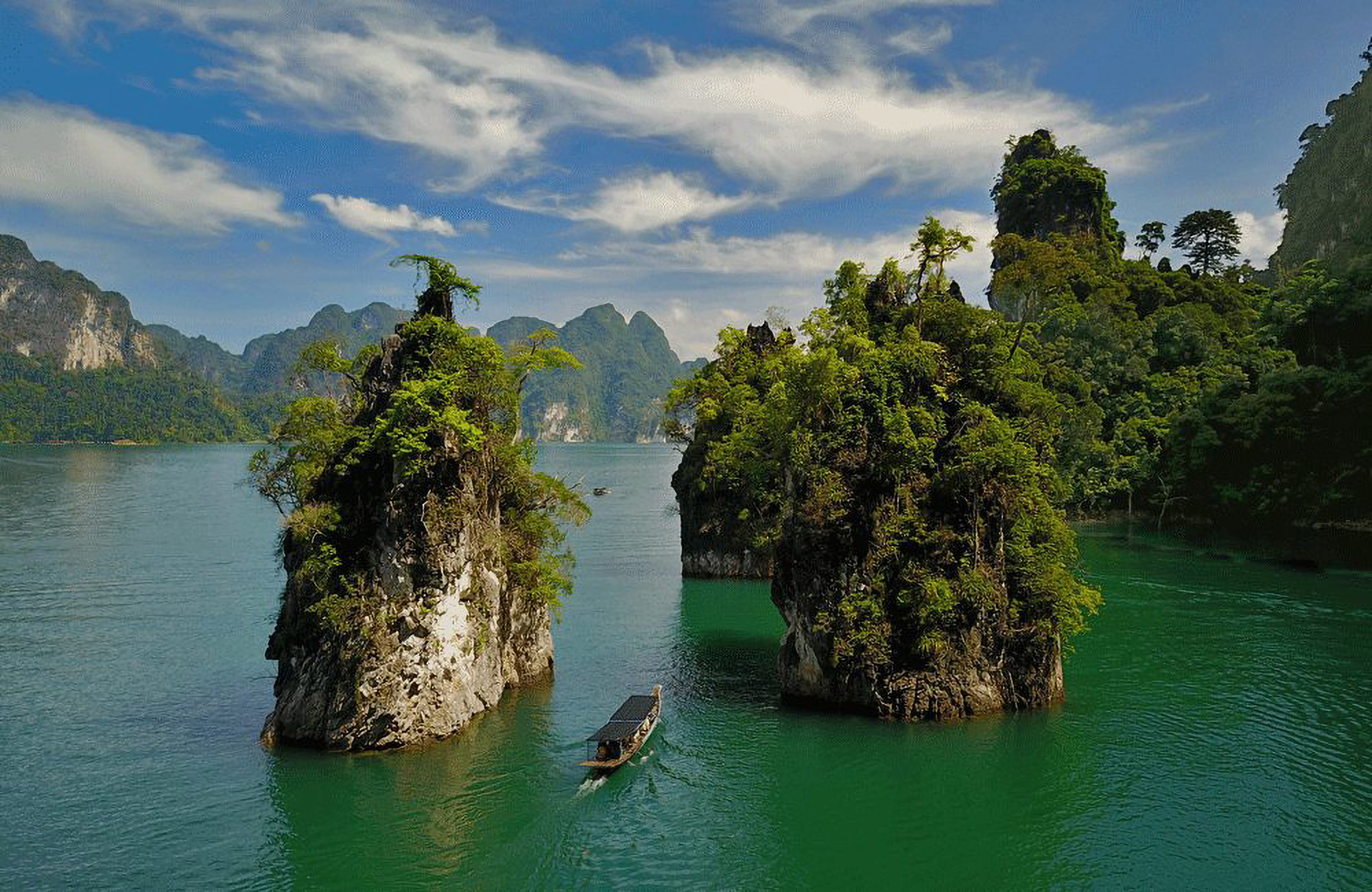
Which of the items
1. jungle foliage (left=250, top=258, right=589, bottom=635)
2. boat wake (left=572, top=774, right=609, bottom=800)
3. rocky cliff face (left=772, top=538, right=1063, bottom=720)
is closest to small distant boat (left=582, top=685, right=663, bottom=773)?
boat wake (left=572, top=774, right=609, bottom=800)

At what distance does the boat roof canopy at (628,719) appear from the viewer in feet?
78.5

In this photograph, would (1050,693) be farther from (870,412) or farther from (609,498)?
(609,498)

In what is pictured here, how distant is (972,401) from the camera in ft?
92.2

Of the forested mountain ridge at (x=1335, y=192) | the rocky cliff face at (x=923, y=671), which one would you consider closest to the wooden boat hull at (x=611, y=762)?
the rocky cliff face at (x=923, y=671)

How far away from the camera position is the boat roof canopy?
23934mm

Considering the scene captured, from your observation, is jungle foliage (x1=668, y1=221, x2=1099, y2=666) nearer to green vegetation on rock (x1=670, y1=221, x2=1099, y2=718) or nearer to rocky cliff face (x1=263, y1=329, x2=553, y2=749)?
green vegetation on rock (x1=670, y1=221, x2=1099, y2=718)

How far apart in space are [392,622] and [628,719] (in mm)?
7713

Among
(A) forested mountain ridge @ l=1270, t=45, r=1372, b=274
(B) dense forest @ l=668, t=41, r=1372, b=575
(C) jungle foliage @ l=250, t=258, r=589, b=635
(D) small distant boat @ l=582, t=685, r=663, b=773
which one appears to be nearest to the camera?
(D) small distant boat @ l=582, t=685, r=663, b=773

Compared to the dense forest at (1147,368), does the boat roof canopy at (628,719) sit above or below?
below

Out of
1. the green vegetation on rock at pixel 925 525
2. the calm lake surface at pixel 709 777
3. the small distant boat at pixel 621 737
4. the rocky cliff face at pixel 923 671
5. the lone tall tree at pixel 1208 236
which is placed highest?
the lone tall tree at pixel 1208 236

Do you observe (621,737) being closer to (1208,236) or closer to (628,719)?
(628,719)

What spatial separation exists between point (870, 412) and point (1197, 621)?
24.8 meters

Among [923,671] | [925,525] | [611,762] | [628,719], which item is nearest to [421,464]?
[628,719]

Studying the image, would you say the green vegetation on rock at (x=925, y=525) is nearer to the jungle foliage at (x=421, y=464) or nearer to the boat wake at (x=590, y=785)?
the boat wake at (x=590, y=785)
